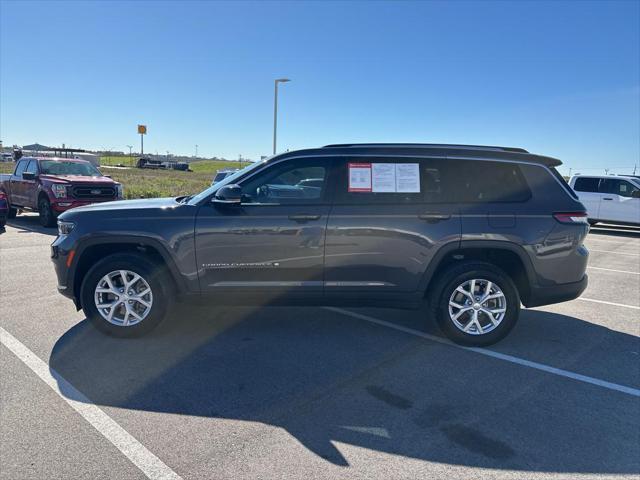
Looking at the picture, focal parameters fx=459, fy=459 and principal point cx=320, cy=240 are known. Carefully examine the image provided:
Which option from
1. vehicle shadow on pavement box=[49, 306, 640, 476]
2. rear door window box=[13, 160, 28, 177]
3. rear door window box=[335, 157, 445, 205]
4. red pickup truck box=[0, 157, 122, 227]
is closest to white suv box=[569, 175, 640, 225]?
vehicle shadow on pavement box=[49, 306, 640, 476]

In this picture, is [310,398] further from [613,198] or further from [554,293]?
[613,198]

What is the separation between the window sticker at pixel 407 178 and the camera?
4363 mm

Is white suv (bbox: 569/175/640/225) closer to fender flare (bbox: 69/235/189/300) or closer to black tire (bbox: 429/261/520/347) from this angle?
black tire (bbox: 429/261/520/347)

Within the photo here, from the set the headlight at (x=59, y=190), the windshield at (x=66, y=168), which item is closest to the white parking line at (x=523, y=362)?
the headlight at (x=59, y=190)

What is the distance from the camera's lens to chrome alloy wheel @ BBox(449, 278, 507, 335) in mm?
4398

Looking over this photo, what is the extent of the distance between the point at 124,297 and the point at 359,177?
2.51 meters

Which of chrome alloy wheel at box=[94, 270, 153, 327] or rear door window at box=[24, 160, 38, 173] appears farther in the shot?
rear door window at box=[24, 160, 38, 173]

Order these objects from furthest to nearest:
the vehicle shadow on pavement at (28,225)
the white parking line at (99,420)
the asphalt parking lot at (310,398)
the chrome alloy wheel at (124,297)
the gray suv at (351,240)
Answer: the vehicle shadow on pavement at (28,225) → the chrome alloy wheel at (124,297) → the gray suv at (351,240) → the asphalt parking lot at (310,398) → the white parking line at (99,420)

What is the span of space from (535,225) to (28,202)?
1324cm

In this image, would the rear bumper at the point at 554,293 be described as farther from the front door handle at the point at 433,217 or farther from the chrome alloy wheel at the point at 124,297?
the chrome alloy wheel at the point at 124,297

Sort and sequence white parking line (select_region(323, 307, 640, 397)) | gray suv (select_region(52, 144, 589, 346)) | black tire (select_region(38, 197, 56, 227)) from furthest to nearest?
black tire (select_region(38, 197, 56, 227)) < gray suv (select_region(52, 144, 589, 346)) < white parking line (select_region(323, 307, 640, 397))

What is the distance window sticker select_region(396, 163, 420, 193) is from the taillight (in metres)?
1.36

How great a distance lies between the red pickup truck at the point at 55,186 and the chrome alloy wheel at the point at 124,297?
8488mm

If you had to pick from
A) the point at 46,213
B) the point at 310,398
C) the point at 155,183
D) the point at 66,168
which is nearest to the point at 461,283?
the point at 310,398
